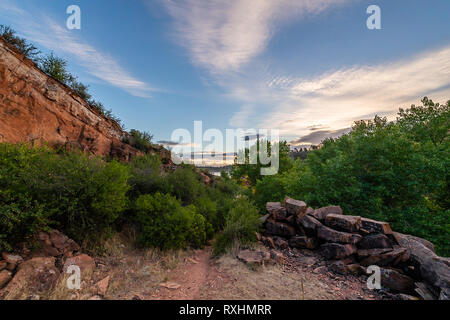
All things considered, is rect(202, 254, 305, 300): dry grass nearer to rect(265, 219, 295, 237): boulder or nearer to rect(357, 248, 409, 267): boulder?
rect(265, 219, 295, 237): boulder

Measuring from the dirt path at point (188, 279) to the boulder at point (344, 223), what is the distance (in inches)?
167

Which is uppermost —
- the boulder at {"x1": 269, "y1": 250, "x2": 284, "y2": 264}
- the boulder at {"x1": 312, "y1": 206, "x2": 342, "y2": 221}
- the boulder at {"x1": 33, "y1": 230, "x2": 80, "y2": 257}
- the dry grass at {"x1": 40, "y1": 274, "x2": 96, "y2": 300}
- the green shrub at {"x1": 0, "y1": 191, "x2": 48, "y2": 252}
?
the green shrub at {"x1": 0, "y1": 191, "x2": 48, "y2": 252}

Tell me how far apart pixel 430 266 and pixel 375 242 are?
3.71 ft

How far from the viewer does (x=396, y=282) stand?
442 cm

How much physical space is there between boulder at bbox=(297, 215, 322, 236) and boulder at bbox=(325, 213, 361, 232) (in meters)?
0.40

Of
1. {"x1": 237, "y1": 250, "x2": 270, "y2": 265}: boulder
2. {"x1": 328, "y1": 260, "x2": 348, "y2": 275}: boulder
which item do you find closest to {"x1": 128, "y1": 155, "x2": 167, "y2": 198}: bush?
{"x1": 237, "y1": 250, "x2": 270, "y2": 265}: boulder

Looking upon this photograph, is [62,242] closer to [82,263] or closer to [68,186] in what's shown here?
[82,263]

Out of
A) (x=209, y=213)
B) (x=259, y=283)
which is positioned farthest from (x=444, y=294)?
(x=209, y=213)

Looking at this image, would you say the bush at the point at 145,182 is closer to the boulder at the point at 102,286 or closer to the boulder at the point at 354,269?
the boulder at the point at 102,286

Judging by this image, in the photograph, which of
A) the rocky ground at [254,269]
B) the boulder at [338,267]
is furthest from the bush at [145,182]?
the boulder at [338,267]

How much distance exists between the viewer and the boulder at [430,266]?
13.0ft

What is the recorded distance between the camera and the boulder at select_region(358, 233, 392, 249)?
5375 millimetres

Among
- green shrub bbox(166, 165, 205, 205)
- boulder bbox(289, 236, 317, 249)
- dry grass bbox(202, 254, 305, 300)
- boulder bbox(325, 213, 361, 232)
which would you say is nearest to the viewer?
dry grass bbox(202, 254, 305, 300)

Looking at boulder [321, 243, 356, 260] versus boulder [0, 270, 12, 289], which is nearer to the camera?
boulder [0, 270, 12, 289]
